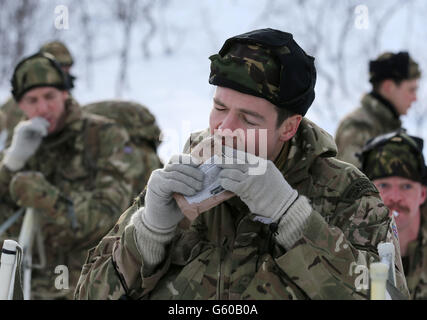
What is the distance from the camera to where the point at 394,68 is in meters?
7.59

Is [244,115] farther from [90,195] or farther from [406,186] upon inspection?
[90,195]

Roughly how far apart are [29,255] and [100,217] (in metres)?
0.52

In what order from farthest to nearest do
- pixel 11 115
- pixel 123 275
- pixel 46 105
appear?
pixel 11 115
pixel 46 105
pixel 123 275

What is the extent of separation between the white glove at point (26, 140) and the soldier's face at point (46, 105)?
0.07 meters

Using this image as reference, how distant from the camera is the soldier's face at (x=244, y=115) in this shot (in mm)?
3096

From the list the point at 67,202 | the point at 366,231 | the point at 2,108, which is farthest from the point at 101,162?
the point at 366,231

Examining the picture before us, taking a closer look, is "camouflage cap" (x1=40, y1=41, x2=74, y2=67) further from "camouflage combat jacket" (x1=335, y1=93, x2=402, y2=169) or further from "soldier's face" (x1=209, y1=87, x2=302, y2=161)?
"soldier's face" (x1=209, y1=87, x2=302, y2=161)

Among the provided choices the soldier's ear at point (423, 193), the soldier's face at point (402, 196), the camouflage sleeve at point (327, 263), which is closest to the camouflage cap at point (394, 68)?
the soldier's ear at point (423, 193)

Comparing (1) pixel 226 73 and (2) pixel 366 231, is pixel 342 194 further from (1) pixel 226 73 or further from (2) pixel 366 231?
(1) pixel 226 73

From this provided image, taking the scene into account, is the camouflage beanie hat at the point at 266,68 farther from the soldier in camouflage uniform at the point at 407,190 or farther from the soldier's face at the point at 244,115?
the soldier in camouflage uniform at the point at 407,190

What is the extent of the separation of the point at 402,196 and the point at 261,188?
2.38 metres

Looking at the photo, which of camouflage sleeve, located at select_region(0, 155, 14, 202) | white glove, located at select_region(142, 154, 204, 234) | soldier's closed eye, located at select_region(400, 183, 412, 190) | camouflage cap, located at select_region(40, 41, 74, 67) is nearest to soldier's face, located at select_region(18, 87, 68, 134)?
camouflage sleeve, located at select_region(0, 155, 14, 202)

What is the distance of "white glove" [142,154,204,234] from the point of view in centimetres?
287

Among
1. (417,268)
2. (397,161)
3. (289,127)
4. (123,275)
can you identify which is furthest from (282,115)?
(417,268)
